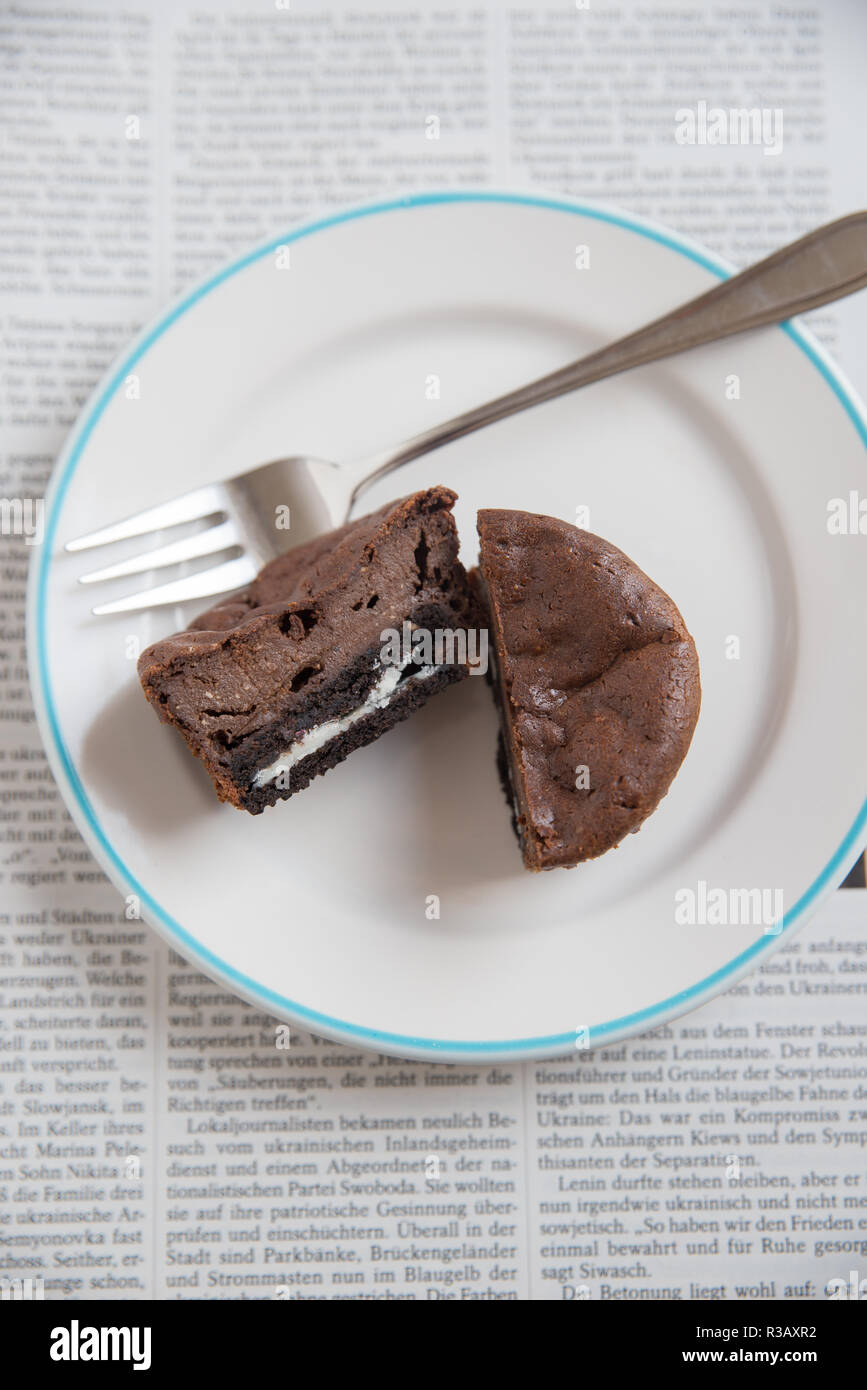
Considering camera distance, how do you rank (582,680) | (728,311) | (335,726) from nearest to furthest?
(582,680) < (335,726) < (728,311)

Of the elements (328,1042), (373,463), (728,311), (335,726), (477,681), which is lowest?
(328,1042)

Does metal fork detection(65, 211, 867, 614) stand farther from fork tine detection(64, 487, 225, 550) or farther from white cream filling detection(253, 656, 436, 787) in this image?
white cream filling detection(253, 656, 436, 787)

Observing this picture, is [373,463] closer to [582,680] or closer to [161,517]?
[161,517]

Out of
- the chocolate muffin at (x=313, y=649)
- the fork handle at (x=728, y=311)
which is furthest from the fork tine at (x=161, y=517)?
the fork handle at (x=728, y=311)

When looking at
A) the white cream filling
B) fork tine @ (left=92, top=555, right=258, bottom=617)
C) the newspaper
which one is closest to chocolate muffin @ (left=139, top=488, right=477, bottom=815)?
the white cream filling

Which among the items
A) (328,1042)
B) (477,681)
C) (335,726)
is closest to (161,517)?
(335,726)

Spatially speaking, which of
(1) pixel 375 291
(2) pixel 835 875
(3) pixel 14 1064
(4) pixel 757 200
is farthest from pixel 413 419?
(3) pixel 14 1064
